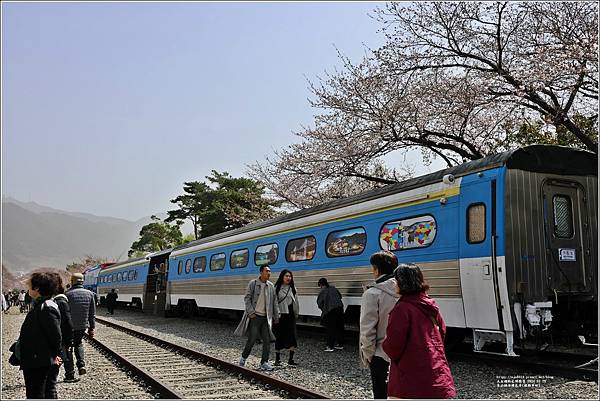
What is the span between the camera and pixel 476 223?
25.9 ft

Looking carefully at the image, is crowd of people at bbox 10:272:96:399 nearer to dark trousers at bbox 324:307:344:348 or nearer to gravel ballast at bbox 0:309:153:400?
gravel ballast at bbox 0:309:153:400

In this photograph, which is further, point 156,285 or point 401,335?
point 156,285

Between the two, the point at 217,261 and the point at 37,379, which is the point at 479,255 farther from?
the point at 217,261

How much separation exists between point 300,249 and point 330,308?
2.18m

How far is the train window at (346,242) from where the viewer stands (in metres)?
10.2

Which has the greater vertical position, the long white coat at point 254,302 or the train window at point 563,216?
the train window at point 563,216

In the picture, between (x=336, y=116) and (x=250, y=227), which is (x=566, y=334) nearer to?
(x=250, y=227)

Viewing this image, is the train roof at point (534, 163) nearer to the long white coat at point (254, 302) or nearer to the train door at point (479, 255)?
the train door at point (479, 255)

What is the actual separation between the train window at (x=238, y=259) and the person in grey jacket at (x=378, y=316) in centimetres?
1019

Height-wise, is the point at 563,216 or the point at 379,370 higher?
the point at 563,216

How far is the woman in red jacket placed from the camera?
12.6 ft

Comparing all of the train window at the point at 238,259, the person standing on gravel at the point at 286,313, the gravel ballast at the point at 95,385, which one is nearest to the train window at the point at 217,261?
the train window at the point at 238,259

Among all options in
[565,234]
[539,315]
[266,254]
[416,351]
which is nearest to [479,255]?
[539,315]

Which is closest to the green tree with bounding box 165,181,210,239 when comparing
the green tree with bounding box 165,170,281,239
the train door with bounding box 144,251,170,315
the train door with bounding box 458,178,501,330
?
the green tree with bounding box 165,170,281,239
